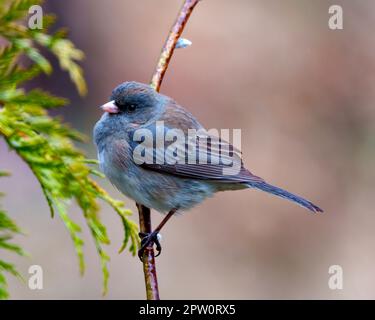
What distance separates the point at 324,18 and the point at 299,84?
744 millimetres

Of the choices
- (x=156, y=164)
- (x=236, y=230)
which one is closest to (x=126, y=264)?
(x=236, y=230)

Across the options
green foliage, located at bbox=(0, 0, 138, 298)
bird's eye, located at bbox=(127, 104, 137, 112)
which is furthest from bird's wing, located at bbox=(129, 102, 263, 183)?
green foliage, located at bbox=(0, 0, 138, 298)

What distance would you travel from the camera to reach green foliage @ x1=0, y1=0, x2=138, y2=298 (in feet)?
4.33

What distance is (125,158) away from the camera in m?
2.77

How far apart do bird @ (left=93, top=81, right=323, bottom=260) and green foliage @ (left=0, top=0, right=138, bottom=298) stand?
4.27 feet

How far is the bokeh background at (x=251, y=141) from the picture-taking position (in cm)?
537

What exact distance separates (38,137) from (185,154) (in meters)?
1.57

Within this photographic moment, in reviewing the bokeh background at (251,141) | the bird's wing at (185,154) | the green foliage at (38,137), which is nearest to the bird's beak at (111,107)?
the bird's wing at (185,154)

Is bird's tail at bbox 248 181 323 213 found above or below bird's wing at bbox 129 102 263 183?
below

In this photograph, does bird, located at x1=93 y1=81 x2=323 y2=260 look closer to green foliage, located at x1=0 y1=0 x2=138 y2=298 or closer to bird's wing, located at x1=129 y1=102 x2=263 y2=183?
bird's wing, located at x1=129 y1=102 x2=263 y2=183

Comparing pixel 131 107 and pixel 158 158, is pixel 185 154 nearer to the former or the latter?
pixel 158 158

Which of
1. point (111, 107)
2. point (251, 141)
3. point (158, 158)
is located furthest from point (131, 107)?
point (251, 141)

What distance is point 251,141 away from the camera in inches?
241

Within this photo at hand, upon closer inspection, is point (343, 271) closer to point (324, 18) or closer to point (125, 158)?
point (324, 18)
